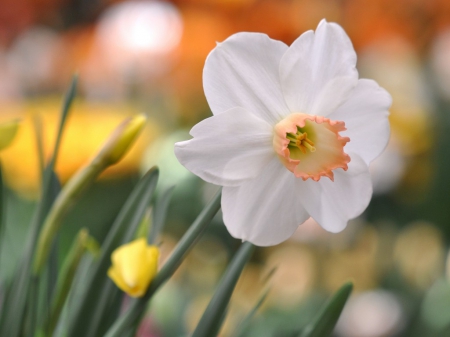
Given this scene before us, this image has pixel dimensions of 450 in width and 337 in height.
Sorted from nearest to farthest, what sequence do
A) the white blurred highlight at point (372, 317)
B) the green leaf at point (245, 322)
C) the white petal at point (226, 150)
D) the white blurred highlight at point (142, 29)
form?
the white petal at point (226, 150), the green leaf at point (245, 322), the white blurred highlight at point (372, 317), the white blurred highlight at point (142, 29)

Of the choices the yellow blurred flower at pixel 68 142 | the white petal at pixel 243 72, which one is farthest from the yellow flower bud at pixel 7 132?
the yellow blurred flower at pixel 68 142

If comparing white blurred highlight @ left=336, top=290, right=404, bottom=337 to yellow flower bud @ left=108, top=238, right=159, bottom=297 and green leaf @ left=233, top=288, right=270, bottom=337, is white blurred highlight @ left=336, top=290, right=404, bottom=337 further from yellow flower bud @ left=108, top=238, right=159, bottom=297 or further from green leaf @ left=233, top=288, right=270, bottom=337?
yellow flower bud @ left=108, top=238, right=159, bottom=297

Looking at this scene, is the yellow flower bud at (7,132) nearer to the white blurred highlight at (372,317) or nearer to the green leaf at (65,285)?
the green leaf at (65,285)

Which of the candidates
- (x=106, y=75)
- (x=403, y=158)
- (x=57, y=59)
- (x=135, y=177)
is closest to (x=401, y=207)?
(x=403, y=158)

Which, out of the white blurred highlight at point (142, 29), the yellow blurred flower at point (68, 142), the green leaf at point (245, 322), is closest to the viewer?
the green leaf at point (245, 322)

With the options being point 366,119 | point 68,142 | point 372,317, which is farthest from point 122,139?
point 68,142

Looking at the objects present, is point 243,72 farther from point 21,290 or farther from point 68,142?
point 68,142

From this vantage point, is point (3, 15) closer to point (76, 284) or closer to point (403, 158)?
point (403, 158)
